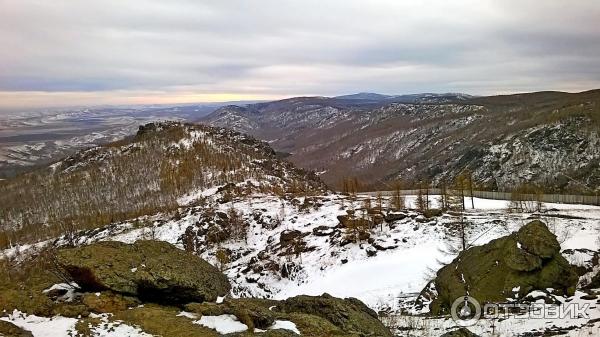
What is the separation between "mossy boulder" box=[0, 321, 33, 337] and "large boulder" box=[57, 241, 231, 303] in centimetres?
283

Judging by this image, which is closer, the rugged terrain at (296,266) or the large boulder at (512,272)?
the rugged terrain at (296,266)

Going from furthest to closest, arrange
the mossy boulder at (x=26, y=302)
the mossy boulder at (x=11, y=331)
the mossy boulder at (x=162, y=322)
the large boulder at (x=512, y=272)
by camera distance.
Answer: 1. the large boulder at (x=512, y=272)
2. the mossy boulder at (x=26, y=302)
3. the mossy boulder at (x=162, y=322)
4. the mossy boulder at (x=11, y=331)

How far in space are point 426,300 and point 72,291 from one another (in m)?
22.2

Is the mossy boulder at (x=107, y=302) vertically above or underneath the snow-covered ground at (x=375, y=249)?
above

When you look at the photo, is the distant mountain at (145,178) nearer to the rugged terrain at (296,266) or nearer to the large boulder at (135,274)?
the rugged terrain at (296,266)

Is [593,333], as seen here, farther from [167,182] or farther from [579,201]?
[167,182]

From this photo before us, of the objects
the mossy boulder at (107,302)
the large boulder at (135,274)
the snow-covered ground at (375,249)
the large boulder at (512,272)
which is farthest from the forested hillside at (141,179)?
the mossy boulder at (107,302)

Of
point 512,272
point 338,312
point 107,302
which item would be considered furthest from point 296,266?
point 107,302

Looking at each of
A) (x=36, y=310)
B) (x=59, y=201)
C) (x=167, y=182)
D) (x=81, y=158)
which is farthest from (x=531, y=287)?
(x=81, y=158)

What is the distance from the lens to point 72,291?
15.4 meters
